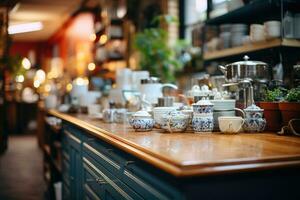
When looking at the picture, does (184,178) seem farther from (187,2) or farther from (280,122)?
(187,2)

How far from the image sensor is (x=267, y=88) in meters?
2.12

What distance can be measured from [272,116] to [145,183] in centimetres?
88

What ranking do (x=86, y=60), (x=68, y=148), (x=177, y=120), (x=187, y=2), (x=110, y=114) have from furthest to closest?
(x=86, y=60)
(x=187, y=2)
(x=68, y=148)
(x=110, y=114)
(x=177, y=120)

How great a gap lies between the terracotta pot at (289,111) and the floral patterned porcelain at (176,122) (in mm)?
457

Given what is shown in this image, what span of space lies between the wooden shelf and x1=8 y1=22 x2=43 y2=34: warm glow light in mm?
9565

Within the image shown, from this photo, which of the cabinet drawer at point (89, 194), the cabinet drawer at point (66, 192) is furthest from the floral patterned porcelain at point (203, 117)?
the cabinet drawer at point (66, 192)

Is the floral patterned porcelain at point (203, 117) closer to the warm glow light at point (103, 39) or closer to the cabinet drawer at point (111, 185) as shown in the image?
the cabinet drawer at point (111, 185)

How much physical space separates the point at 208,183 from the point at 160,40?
13.0 feet

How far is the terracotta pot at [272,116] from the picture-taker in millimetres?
1905

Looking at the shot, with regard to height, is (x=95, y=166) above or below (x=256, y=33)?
below

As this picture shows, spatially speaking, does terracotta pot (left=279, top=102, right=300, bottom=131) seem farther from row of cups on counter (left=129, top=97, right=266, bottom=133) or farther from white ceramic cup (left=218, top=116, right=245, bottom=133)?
white ceramic cup (left=218, top=116, right=245, bottom=133)

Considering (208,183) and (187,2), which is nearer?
(208,183)

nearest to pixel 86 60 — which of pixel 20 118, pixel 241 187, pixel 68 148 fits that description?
pixel 20 118

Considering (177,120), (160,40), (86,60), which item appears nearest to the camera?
(177,120)
